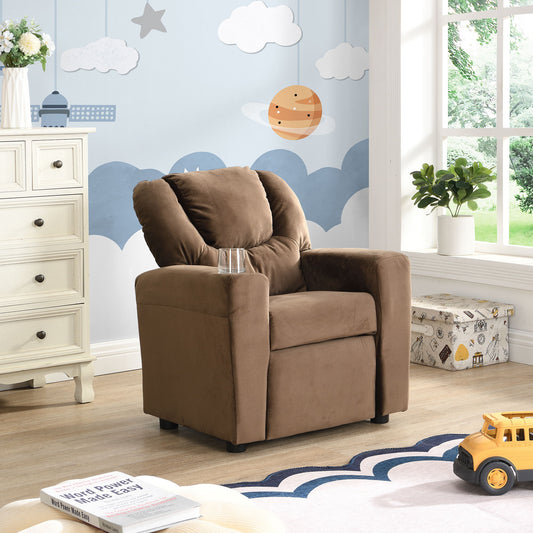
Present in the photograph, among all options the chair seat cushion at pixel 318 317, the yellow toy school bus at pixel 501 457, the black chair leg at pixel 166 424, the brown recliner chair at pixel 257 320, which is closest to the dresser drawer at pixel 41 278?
the brown recliner chair at pixel 257 320

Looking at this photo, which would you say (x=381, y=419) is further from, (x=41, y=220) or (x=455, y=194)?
(x=455, y=194)

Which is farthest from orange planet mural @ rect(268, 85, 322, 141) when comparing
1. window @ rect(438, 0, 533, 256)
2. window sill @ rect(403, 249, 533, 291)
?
window sill @ rect(403, 249, 533, 291)

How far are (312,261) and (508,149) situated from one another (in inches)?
66.1

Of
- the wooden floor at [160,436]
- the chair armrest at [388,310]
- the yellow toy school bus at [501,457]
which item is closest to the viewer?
the yellow toy school bus at [501,457]

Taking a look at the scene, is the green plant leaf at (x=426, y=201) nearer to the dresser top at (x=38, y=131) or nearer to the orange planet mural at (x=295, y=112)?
the orange planet mural at (x=295, y=112)

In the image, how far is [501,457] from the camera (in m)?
2.66

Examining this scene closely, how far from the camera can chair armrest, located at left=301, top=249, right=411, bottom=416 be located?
11.0 feet

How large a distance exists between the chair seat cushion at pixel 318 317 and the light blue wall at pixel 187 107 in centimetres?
126

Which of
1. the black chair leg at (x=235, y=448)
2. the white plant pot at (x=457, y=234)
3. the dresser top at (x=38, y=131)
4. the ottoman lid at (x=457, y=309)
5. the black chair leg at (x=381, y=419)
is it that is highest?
the dresser top at (x=38, y=131)

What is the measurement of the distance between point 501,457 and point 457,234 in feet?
7.61

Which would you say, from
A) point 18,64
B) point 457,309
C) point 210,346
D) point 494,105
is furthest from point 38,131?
point 494,105

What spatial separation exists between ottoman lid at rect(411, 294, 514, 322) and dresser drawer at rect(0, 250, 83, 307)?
5.52 feet

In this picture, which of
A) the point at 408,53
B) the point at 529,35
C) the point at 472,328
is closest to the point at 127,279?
the point at 472,328

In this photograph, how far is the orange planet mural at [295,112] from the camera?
15.8 feet
